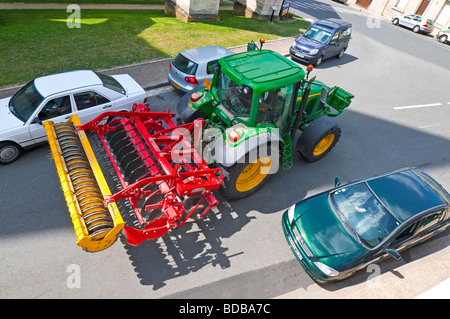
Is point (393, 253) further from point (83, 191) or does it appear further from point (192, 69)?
point (192, 69)

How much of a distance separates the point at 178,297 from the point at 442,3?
107 feet

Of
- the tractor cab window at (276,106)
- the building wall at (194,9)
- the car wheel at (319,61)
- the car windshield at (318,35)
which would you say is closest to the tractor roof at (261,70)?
the tractor cab window at (276,106)

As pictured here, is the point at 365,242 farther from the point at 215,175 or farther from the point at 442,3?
the point at 442,3

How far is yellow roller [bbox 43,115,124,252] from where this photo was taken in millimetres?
3975

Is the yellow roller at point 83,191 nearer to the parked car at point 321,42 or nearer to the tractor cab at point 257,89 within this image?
the tractor cab at point 257,89

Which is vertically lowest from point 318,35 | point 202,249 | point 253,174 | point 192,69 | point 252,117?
point 202,249

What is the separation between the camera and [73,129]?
5.63m

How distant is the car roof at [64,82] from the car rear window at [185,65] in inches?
101

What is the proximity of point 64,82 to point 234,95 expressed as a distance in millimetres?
4041

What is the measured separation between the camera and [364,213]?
4.77 meters

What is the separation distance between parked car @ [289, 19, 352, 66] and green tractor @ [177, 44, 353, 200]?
6.42m

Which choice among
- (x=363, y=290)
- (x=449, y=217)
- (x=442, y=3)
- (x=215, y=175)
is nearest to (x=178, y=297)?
(x=215, y=175)

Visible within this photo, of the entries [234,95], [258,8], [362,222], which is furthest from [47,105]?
[258,8]

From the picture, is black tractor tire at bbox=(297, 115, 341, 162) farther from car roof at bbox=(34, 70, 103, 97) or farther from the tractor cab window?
car roof at bbox=(34, 70, 103, 97)
